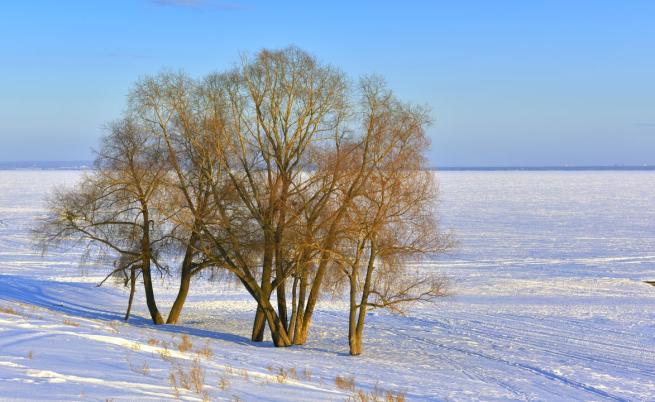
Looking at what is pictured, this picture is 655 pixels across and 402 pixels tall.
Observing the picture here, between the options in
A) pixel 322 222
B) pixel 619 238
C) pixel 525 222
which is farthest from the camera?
pixel 525 222

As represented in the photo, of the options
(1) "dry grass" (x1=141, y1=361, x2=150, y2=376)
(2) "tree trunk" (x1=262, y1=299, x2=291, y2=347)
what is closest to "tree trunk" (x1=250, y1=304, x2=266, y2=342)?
(2) "tree trunk" (x1=262, y1=299, x2=291, y2=347)

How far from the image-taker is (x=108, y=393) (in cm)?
940

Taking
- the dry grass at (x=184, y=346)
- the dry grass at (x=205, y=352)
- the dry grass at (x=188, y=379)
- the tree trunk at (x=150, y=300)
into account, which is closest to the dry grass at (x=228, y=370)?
the dry grass at (x=188, y=379)

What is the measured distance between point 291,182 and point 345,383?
915 cm

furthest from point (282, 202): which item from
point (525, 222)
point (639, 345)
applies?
point (525, 222)

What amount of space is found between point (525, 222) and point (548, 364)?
4661cm

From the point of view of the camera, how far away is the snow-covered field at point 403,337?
37.5 ft

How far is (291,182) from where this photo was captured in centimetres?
2175

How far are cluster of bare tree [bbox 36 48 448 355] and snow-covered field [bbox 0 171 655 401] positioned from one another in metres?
2.50

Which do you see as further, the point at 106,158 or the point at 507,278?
the point at 507,278

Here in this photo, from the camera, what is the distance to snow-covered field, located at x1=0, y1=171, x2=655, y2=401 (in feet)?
37.5

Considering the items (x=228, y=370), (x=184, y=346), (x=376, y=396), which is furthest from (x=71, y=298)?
(x=376, y=396)

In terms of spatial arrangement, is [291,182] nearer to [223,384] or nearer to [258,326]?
[258,326]

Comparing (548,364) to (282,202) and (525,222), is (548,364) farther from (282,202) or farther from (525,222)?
(525,222)
